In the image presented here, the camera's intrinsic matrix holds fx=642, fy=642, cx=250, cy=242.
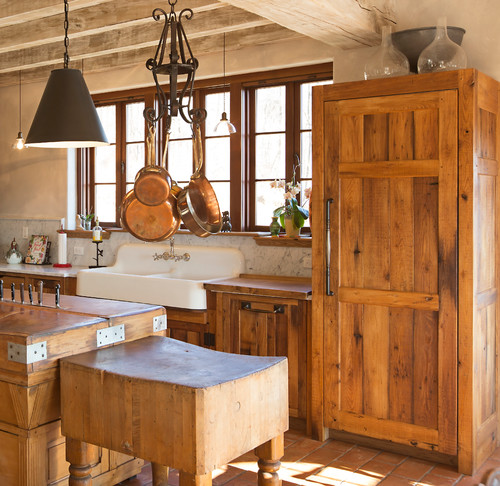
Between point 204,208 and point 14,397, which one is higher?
point 204,208

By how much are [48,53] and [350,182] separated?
345cm

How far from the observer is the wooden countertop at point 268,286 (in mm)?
4113

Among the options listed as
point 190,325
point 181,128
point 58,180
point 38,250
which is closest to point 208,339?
point 190,325

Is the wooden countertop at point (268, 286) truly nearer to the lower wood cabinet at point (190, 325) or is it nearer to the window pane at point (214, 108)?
the lower wood cabinet at point (190, 325)

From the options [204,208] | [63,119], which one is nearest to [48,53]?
[63,119]

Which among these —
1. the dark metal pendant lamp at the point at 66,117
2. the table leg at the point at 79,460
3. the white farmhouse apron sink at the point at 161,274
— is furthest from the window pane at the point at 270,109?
the table leg at the point at 79,460

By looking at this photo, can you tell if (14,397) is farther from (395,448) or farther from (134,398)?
(395,448)

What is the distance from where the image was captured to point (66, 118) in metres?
3.40

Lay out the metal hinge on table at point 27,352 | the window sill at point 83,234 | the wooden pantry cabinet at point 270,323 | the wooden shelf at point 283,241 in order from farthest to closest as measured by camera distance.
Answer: the window sill at point 83,234 < the wooden shelf at point 283,241 < the wooden pantry cabinet at point 270,323 < the metal hinge on table at point 27,352

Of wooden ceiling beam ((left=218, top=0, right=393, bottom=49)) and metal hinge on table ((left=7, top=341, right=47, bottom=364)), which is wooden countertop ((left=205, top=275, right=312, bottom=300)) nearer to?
wooden ceiling beam ((left=218, top=0, right=393, bottom=49))

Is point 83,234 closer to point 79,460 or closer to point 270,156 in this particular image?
point 270,156

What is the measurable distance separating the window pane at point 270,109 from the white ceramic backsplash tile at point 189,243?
3.00 ft

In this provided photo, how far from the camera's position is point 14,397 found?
272 cm

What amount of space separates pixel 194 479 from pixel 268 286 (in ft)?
7.03
